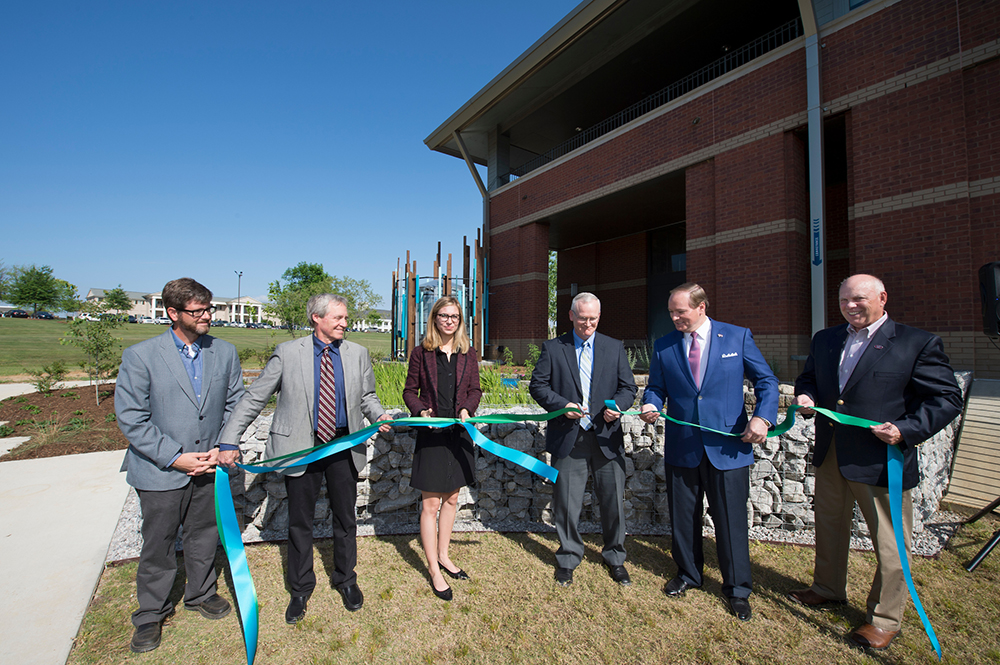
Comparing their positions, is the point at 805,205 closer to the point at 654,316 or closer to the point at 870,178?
the point at 870,178

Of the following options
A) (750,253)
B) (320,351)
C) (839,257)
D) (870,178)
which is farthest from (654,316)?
(320,351)

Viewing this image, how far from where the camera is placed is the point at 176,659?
2.47 m

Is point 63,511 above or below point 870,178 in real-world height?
below

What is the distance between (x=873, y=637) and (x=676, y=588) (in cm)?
104

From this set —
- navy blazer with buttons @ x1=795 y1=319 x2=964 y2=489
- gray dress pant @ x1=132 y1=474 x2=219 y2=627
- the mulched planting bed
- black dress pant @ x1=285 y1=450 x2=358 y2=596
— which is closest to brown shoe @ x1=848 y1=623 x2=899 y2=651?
navy blazer with buttons @ x1=795 y1=319 x2=964 y2=489

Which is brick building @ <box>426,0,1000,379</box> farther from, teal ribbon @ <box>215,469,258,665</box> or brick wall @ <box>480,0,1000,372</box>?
teal ribbon @ <box>215,469,258,665</box>

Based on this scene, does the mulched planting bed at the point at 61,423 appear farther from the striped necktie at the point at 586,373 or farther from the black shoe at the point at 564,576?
the striped necktie at the point at 586,373

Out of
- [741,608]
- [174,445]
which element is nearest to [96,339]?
[174,445]

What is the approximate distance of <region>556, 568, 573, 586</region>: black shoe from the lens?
316 centimetres

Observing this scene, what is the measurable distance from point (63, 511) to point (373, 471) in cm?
318

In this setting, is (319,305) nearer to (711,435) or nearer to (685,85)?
(711,435)

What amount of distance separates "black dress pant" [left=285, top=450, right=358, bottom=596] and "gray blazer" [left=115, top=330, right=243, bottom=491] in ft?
2.05

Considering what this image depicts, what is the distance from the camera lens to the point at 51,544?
12.3ft

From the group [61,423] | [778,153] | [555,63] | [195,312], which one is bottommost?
[61,423]
